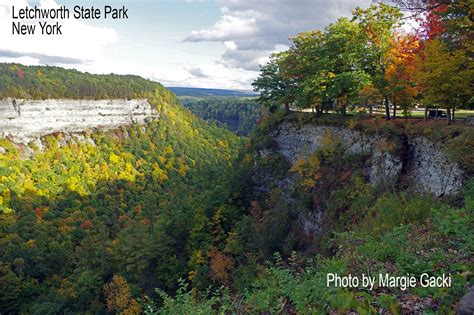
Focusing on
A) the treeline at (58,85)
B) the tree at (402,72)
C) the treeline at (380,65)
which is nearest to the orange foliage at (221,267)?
the treeline at (380,65)

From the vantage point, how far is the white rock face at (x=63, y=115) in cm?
5709

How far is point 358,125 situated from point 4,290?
3239 centimetres

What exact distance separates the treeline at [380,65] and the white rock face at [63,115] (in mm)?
49037

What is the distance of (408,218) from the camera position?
10.3 meters

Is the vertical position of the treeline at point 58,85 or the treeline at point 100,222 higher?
the treeline at point 58,85

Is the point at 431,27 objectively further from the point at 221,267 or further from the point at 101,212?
the point at 101,212

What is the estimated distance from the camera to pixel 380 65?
2017cm

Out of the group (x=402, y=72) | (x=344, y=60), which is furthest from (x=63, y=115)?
(x=402, y=72)

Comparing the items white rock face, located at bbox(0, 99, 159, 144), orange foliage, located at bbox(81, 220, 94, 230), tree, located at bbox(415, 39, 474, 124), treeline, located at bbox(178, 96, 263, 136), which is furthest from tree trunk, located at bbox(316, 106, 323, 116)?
treeline, located at bbox(178, 96, 263, 136)

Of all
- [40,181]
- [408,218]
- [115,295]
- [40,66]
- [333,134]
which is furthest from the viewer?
[40,66]

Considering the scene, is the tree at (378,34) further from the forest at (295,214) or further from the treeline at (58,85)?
the treeline at (58,85)

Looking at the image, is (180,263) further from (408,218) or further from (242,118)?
(242,118)

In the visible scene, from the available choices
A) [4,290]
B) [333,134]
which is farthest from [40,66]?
[333,134]

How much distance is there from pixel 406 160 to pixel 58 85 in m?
70.8
